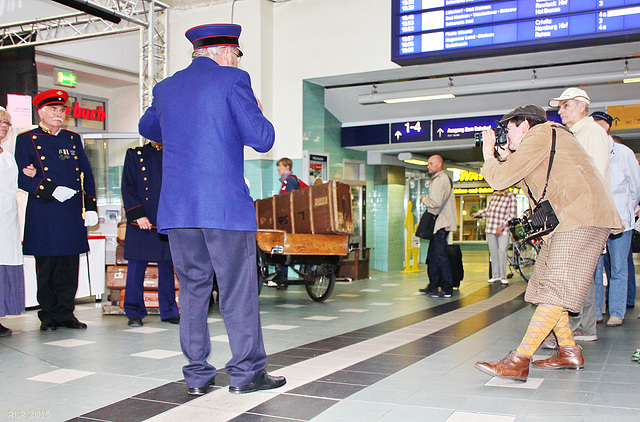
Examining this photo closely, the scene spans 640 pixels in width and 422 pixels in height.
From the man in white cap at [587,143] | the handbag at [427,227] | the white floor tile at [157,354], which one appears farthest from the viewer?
the handbag at [427,227]

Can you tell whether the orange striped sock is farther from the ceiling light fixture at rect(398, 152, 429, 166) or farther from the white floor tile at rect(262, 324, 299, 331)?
the ceiling light fixture at rect(398, 152, 429, 166)

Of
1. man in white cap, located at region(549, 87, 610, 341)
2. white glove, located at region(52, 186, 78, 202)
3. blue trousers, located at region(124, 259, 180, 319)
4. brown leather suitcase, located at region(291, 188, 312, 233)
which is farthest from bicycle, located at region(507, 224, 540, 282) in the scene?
white glove, located at region(52, 186, 78, 202)

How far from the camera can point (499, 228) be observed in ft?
33.7

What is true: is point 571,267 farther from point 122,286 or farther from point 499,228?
point 499,228

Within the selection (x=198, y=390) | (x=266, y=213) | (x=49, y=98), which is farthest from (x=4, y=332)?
(x=266, y=213)

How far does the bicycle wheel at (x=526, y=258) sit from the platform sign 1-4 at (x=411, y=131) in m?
2.88

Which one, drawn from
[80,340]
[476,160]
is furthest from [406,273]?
[80,340]

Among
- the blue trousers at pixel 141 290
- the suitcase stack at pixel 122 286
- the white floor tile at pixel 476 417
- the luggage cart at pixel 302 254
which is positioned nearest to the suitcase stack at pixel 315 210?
the luggage cart at pixel 302 254

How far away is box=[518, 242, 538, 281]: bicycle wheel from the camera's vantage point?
10.6 m

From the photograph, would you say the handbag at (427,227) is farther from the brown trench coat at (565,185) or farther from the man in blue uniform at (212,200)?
the man in blue uniform at (212,200)

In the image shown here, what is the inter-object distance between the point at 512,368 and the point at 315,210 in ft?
13.0

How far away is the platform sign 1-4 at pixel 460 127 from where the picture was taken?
11.9 meters

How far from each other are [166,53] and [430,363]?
286 inches

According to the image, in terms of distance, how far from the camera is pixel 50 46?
10375 mm
